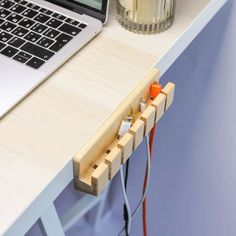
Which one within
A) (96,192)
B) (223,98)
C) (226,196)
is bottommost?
(226,196)

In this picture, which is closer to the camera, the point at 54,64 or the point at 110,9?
the point at 54,64

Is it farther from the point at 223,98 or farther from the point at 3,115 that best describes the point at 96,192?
the point at 223,98

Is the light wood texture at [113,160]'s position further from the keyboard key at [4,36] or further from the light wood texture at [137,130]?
the keyboard key at [4,36]

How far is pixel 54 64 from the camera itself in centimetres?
65

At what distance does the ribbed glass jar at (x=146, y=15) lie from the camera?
68 cm

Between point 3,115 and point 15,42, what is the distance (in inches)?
4.9

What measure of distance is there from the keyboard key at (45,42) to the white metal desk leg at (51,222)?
0.21 m

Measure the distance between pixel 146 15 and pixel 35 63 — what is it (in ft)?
0.52

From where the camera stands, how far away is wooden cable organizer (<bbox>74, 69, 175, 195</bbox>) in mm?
572

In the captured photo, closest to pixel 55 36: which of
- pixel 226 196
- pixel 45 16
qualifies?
pixel 45 16

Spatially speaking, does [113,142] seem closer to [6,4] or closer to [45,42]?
[45,42]

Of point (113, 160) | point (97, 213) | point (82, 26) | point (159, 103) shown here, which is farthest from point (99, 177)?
point (97, 213)

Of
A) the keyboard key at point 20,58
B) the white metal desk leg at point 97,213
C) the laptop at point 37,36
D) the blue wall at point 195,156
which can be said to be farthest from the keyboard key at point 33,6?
the white metal desk leg at point 97,213

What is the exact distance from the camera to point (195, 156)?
1089mm
